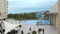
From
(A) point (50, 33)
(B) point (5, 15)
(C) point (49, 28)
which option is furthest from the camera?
(B) point (5, 15)

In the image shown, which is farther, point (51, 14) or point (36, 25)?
point (51, 14)

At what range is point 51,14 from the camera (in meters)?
22.2

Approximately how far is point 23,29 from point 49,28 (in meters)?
2.72

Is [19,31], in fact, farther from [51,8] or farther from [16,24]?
[51,8]

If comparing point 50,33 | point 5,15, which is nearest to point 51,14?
point 50,33

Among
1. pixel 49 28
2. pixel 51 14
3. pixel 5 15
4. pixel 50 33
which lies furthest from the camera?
pixel 5 15

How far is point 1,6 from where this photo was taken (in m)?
27.6

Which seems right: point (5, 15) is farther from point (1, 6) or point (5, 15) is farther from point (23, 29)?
point (23, 29)

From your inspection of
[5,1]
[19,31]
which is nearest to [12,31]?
[19,31]

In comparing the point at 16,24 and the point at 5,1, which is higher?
the point at 5,1

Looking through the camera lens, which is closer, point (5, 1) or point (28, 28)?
point (28, 28)

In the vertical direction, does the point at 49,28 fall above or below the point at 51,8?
below

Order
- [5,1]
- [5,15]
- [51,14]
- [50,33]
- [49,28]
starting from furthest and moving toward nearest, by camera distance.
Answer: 1. [5,1]
2. [5,15]
3. [51,14]
4. [49,28]
5. [50,33]

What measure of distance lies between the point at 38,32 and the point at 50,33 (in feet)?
3.77
